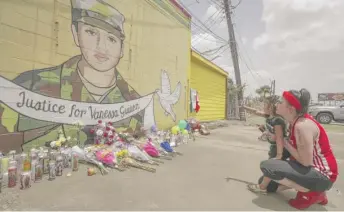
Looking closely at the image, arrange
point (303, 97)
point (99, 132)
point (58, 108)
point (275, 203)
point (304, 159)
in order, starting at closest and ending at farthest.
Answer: point (304, 159) → point (303, 97) → point (275, 203) → point (58, 108) → point (99, 132)

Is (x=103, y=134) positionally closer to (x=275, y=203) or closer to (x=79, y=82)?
(x=79, y=82)

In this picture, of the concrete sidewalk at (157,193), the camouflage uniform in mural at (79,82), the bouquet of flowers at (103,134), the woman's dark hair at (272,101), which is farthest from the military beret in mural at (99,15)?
the woman's dark hair at (272,101)

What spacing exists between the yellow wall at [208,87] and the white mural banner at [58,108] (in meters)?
4.55

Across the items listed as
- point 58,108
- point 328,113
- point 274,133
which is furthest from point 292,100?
point 328,113

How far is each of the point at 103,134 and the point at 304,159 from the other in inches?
137

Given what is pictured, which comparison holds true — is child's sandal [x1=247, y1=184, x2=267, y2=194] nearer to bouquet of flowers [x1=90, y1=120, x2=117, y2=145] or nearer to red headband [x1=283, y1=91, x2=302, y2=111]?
red headband [x1=283, y1=91, x2=302, y2=111]

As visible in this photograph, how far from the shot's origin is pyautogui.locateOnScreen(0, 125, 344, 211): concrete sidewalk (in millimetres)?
2422

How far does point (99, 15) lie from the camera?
471 cm

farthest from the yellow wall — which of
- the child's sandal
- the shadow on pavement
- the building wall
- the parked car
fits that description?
the parked car

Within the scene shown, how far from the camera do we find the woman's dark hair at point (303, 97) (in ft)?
8.04

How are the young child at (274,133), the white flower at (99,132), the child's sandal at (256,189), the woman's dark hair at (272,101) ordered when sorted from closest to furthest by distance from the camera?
the young child at (274,133)
the child's sandal at (256,189)
the woman's dark hair at (272,101)
the white flower at (99,132)

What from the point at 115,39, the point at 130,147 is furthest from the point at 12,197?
the point at 115,39

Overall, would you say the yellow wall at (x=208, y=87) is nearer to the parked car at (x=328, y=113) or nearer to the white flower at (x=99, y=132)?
the white flower at (x=99, y=132)

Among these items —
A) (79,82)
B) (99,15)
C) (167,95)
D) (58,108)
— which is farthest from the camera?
(167,95)
